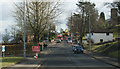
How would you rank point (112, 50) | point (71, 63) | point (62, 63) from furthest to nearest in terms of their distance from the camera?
point (112, 50) → point (71, 63) → point (62, 63)

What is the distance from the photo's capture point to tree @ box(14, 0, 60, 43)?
1377 inches

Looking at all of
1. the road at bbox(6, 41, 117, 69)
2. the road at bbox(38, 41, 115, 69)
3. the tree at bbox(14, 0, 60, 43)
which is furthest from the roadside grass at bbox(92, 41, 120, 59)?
the tree at bbox(14, 0, 60, 43)

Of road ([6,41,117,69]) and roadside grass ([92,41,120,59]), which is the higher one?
roadside grass ([92,41,120,59])

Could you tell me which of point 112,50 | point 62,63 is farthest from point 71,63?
point 112,50

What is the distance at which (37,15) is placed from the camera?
115 ft

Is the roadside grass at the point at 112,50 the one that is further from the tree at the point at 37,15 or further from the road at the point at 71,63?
the tree at the point at 37,15

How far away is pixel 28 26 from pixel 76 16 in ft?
103

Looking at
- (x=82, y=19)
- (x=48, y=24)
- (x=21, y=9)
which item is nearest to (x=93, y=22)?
(x=82, y=19)

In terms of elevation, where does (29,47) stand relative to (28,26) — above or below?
below

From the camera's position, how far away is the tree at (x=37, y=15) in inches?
1377

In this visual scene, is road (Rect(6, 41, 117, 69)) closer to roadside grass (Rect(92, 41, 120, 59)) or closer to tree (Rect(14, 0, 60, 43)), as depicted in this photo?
roadside grass (Rect(92, 41, 120, 59))

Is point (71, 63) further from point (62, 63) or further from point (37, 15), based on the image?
point (37, 15)

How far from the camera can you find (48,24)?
120ft

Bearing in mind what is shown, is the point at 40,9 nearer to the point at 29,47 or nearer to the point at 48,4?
the point at 48,4
